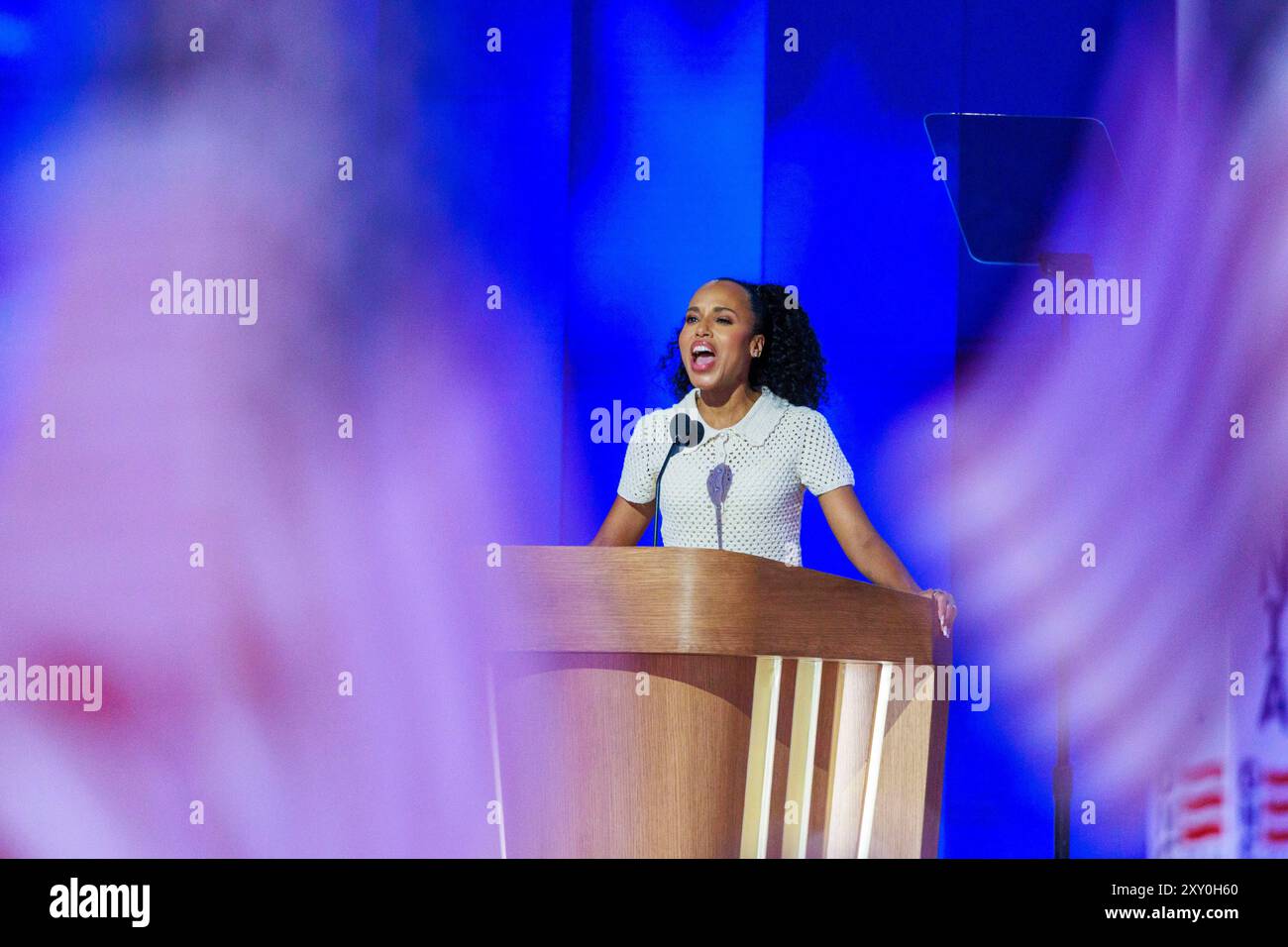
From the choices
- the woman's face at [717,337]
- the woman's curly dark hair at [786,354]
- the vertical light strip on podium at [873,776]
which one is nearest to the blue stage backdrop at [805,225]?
the woman's curly dark hair at [786,354]

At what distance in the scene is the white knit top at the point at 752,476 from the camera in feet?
10.1

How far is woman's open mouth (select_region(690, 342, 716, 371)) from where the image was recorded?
3145 millimetres

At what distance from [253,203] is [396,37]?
1.84ft

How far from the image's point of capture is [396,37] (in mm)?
3699

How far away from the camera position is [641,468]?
3.27m

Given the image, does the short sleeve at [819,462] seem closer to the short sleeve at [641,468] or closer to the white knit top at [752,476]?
the white knit top at [752,476]

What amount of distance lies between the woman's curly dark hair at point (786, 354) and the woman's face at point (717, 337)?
0.34 ft

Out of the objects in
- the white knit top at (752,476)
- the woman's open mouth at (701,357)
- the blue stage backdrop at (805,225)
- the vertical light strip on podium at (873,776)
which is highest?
the blue stage backdrop at (805,225)

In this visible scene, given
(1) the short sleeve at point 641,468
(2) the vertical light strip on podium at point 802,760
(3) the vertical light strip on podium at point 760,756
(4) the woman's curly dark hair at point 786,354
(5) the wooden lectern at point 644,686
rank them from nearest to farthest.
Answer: (5) the wooden lectern at point 644,686
(3) the vertical light strip on podium at point 760,756
(2) the vertical light strip on podium at point 802,760
(1) the short sleeve at point 641,468
(4) the woman's curly dark hair at point 786,354

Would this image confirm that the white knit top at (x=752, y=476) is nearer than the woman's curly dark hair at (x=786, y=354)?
Yes

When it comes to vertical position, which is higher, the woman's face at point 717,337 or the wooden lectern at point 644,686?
the woman's face at point 717,337

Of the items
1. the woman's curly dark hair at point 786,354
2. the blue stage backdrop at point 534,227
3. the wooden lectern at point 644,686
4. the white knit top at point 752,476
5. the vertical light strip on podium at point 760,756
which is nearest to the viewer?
the wooden lectern at point 644,686

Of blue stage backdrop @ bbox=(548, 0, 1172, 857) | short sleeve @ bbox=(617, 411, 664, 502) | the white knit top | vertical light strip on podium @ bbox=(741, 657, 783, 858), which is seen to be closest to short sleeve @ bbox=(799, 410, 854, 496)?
the white knit top

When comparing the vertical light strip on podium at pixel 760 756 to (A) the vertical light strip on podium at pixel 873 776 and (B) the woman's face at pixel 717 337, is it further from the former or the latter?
(B) the woman's face at pixel 717 337
